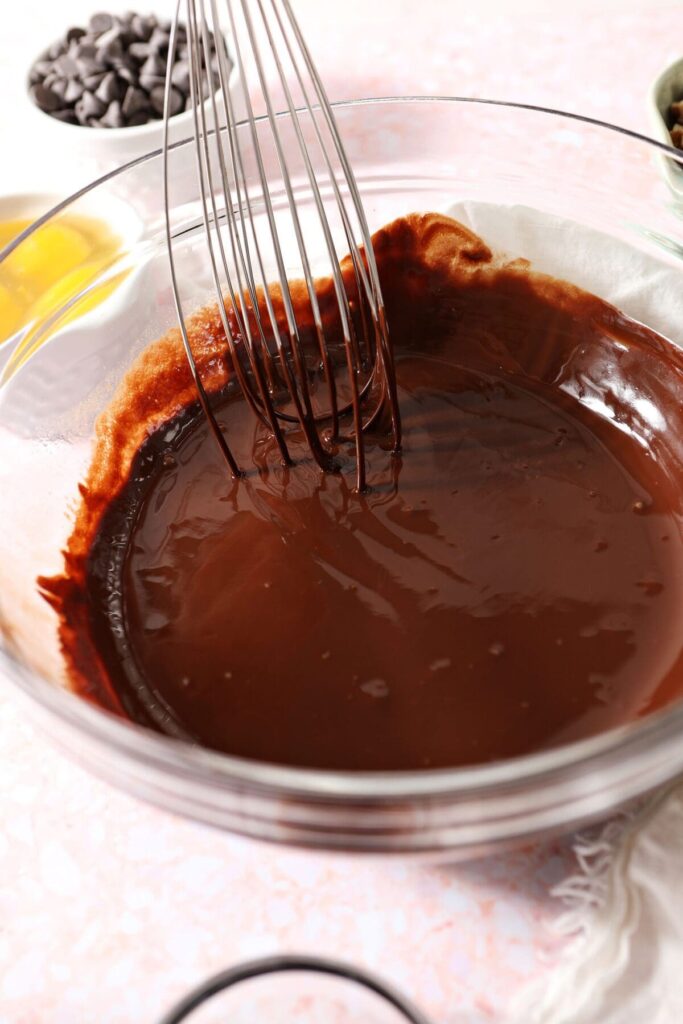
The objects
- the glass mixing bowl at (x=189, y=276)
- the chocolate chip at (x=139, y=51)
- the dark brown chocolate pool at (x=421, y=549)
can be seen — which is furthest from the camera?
the chocolate chip at (x=139, y=51)

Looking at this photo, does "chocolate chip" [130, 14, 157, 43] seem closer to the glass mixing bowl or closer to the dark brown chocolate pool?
the glass mixing bowl

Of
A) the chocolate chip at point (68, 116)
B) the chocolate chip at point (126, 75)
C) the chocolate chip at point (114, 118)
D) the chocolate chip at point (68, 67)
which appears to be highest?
the chocolate chip at point (68, 67)

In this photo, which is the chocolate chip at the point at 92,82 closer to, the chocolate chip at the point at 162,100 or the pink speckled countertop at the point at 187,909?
the chocolate chip at the point at 162,100

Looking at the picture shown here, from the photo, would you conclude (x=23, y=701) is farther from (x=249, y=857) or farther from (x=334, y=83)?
(x=334, y=83)

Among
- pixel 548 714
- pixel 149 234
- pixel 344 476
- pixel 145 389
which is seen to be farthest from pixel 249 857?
pixel 149 234

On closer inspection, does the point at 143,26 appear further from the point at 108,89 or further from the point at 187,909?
the point at 187,909

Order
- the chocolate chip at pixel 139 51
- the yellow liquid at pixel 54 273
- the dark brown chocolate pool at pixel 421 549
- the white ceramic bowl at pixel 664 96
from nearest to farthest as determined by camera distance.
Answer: the dark brown chocolate pool at pixel 421 549 < the yellow liquid at pixel 54 273 < the white ceramic bowl at pixel 664 96 < the chocolate chip at pixel 139 51

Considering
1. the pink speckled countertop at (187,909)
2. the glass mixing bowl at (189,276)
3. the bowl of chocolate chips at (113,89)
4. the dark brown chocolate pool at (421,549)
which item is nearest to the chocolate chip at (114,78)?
the bowl of chocolate chips at (113,89)
